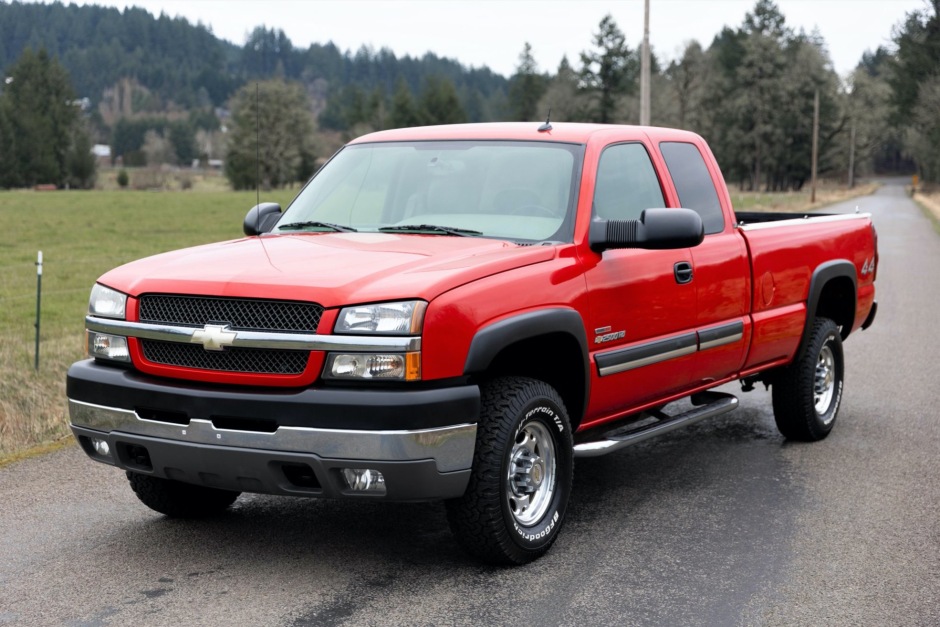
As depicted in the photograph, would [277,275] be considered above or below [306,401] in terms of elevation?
above

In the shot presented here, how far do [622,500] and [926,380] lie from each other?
4755 millimetres

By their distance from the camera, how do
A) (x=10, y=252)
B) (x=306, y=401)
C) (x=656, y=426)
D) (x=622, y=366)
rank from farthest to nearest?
(x=10, y=252) < (x=656, y=426) < (x=622, y=366) < (x=306, y=401)

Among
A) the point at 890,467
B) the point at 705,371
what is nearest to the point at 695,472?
the point at 705,371

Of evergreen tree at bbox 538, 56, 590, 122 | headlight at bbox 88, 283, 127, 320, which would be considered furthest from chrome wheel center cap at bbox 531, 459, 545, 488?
evergreen tree at bbox 538, 56, 590, 122

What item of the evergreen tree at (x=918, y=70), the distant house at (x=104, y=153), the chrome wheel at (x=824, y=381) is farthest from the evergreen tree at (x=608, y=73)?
the distant house at (x=104, y=153)

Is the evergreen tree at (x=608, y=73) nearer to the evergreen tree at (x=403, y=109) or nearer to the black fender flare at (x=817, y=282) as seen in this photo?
the evergreen tree at (x=403, y=109)

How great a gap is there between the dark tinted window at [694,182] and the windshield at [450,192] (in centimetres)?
91

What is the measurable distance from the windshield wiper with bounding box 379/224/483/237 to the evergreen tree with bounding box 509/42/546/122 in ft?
422

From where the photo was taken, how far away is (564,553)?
5156mm

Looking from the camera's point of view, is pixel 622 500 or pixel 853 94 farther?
pixel 853 94

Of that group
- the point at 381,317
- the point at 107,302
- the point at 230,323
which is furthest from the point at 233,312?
the point at 107,302

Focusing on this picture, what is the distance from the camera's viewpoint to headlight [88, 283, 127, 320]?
16.2ft

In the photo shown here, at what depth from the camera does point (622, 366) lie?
18.1 ft

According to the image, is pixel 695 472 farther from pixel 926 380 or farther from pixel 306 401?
pixel 926 380
